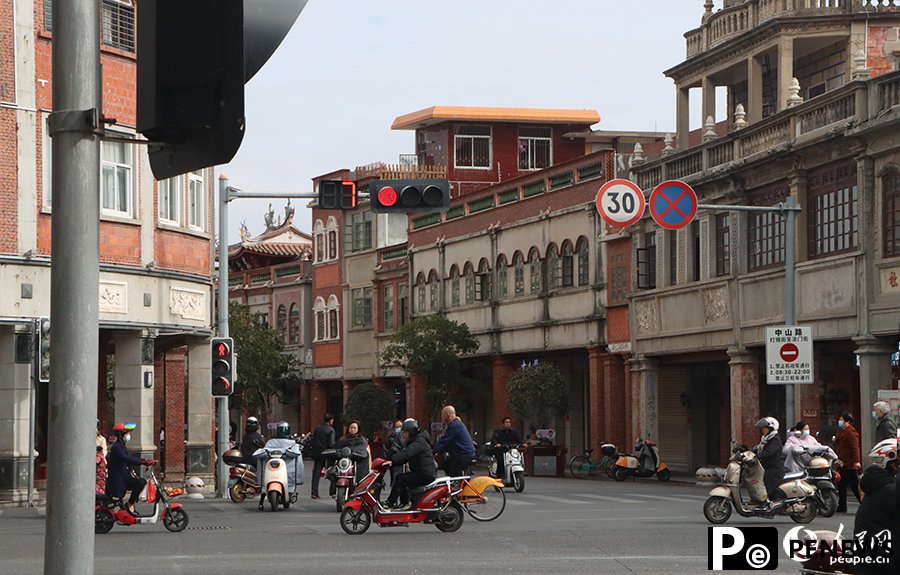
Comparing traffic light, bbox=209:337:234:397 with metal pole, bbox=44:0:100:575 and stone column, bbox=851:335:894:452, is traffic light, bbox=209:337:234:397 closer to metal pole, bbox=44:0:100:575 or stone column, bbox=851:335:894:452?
stone column, bbox=851:335:894:452

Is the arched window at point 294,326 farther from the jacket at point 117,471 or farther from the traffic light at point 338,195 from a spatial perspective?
the jacket at point 117,471

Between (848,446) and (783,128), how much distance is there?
13.8 m

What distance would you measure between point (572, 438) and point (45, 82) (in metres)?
29.8

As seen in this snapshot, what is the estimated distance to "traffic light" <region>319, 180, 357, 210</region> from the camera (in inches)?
1039

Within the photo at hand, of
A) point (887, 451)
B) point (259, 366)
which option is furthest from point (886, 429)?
point (259, 366)

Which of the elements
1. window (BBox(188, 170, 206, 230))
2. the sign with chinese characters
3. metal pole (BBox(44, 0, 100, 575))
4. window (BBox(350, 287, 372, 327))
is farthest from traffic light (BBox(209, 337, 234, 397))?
window (BBox(350, 287, 372, 327))

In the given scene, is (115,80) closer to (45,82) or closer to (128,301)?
(45,82)

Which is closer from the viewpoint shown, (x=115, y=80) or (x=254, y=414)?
(x=115, y=80)

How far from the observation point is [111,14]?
31391mm

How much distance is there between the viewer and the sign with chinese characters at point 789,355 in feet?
96.9

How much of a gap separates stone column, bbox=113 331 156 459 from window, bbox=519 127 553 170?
132 feet

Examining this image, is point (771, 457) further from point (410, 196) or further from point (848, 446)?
point (410, 196)

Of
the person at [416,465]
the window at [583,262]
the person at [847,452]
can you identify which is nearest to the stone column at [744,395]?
the window at [583,262]

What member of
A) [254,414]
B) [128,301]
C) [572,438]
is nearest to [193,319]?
[128,301]
